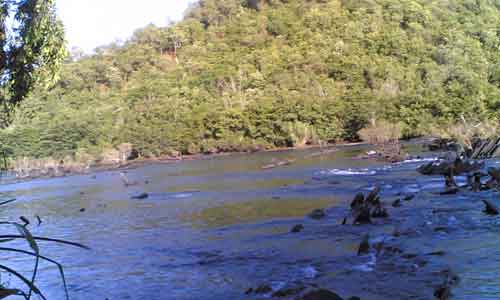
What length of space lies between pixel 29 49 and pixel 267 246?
745 centimetres

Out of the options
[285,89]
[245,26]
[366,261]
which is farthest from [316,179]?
[245,26]

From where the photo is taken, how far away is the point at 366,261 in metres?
11.1

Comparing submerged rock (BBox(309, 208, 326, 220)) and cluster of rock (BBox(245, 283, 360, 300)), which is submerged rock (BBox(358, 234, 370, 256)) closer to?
cluster of rock (BBox(245, 283, 360, 300))

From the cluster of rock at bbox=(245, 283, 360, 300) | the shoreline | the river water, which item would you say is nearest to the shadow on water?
the river water

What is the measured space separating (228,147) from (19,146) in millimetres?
31705

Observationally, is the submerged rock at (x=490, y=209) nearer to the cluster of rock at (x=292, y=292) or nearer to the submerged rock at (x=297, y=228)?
the submerged rock at (x=297, y=228)

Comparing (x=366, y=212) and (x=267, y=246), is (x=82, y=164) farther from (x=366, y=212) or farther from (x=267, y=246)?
(x=267, y=246)

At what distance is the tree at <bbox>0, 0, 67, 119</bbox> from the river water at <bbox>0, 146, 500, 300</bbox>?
14.6 feet

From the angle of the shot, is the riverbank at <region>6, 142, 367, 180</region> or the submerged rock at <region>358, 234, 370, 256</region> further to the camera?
the riverbank at <region>6, 142, 367, 180</region>

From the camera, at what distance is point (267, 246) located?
46.6 feet

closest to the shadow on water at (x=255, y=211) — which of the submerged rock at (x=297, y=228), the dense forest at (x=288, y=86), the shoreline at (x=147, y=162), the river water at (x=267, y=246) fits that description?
the river water at (x=267, y=246)

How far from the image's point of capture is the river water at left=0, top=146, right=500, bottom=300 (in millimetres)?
10062

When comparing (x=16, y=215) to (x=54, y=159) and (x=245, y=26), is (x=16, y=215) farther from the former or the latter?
(x=245, y=26)

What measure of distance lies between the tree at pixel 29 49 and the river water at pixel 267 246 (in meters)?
4.45
